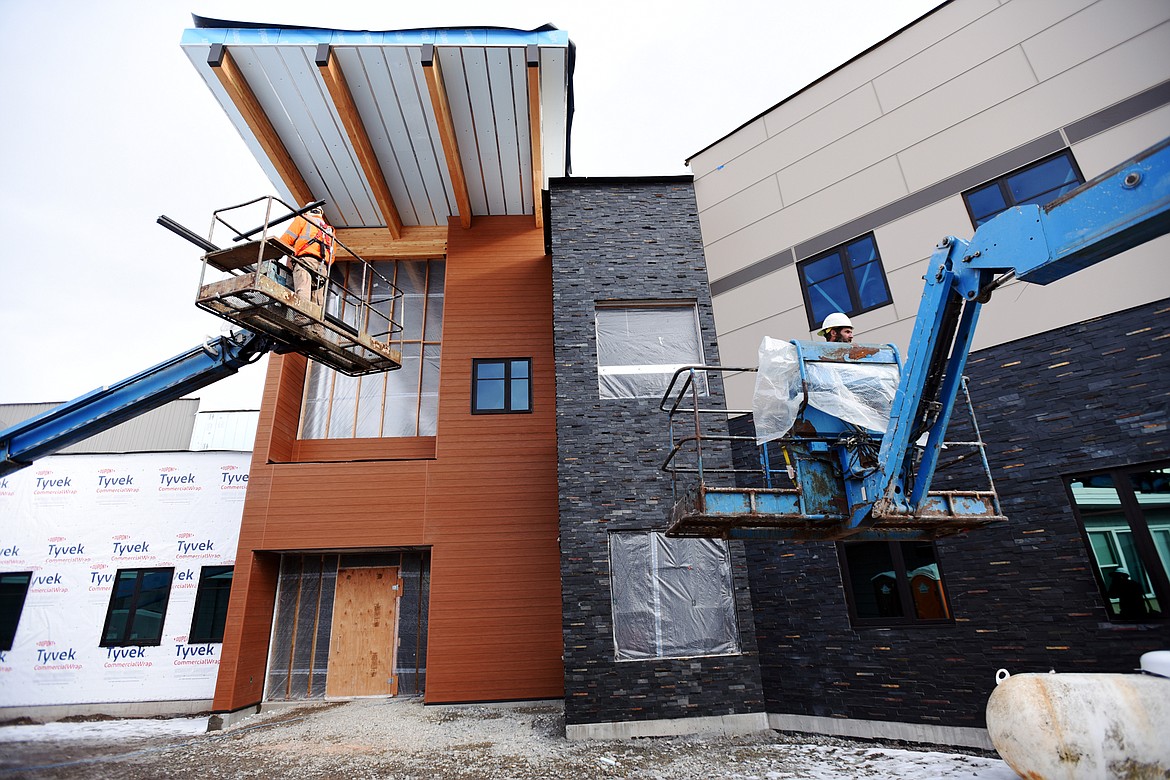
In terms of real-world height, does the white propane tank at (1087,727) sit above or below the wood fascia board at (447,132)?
below

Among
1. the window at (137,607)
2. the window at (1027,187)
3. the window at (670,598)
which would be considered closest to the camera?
the window at (1027,187)

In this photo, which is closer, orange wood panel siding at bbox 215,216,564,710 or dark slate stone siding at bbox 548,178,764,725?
dark slate stone siding at bbox 548,178,764,725

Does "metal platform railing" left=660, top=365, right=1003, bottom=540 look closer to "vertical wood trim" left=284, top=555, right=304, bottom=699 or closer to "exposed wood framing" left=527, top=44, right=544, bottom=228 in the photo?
"exposed wood framing" left=527, top=44, right=544, bottom=228

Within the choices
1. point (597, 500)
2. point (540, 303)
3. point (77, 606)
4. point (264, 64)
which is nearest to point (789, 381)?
point (597, 500)

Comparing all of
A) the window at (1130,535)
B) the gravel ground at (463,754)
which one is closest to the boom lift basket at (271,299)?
the gravel ground at (463,754)

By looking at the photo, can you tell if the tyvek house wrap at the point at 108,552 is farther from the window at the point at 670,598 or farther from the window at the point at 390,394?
the window at the point at 670,598

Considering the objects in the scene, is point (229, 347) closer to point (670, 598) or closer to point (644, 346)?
point (644, 346)

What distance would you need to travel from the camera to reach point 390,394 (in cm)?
1330

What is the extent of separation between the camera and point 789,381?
4.84 metres

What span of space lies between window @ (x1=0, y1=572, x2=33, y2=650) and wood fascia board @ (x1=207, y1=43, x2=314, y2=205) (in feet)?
34.2

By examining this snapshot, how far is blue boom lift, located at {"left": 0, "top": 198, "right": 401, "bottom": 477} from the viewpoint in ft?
24.6

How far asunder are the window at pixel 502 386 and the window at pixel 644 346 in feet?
10.1

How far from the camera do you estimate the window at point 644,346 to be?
9.91m

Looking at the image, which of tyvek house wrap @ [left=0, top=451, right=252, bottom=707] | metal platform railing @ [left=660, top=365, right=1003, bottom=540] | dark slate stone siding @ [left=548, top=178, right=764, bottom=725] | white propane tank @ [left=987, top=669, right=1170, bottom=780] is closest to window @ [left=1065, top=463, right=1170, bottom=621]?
white propane tank @ [left=987, top=669, right=1170, bottom=780]
